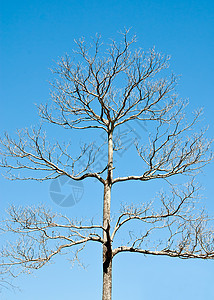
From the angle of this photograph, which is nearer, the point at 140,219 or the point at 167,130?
the point at 140,219

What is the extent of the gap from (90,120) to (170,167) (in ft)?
5.59

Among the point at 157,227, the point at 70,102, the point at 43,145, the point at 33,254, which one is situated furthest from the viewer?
the point at 70,102

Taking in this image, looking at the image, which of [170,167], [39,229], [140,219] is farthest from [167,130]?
[39,229]

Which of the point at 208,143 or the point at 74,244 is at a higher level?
the point at 208,143

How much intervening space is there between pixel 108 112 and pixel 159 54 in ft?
4.46

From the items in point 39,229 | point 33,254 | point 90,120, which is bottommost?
point 33,254

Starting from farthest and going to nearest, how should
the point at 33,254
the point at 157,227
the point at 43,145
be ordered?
the point at 43,145 < the point at 157,227 < the point at 33,254

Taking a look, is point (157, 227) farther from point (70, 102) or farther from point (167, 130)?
point (70, 102)

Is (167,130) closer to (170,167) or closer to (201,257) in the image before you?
(170,167)

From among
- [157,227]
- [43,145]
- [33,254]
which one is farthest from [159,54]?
[33,254]

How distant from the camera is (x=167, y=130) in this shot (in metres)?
6.65

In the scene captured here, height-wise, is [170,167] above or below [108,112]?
below

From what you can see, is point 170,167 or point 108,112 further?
point 108,112

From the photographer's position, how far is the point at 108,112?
6918mm
